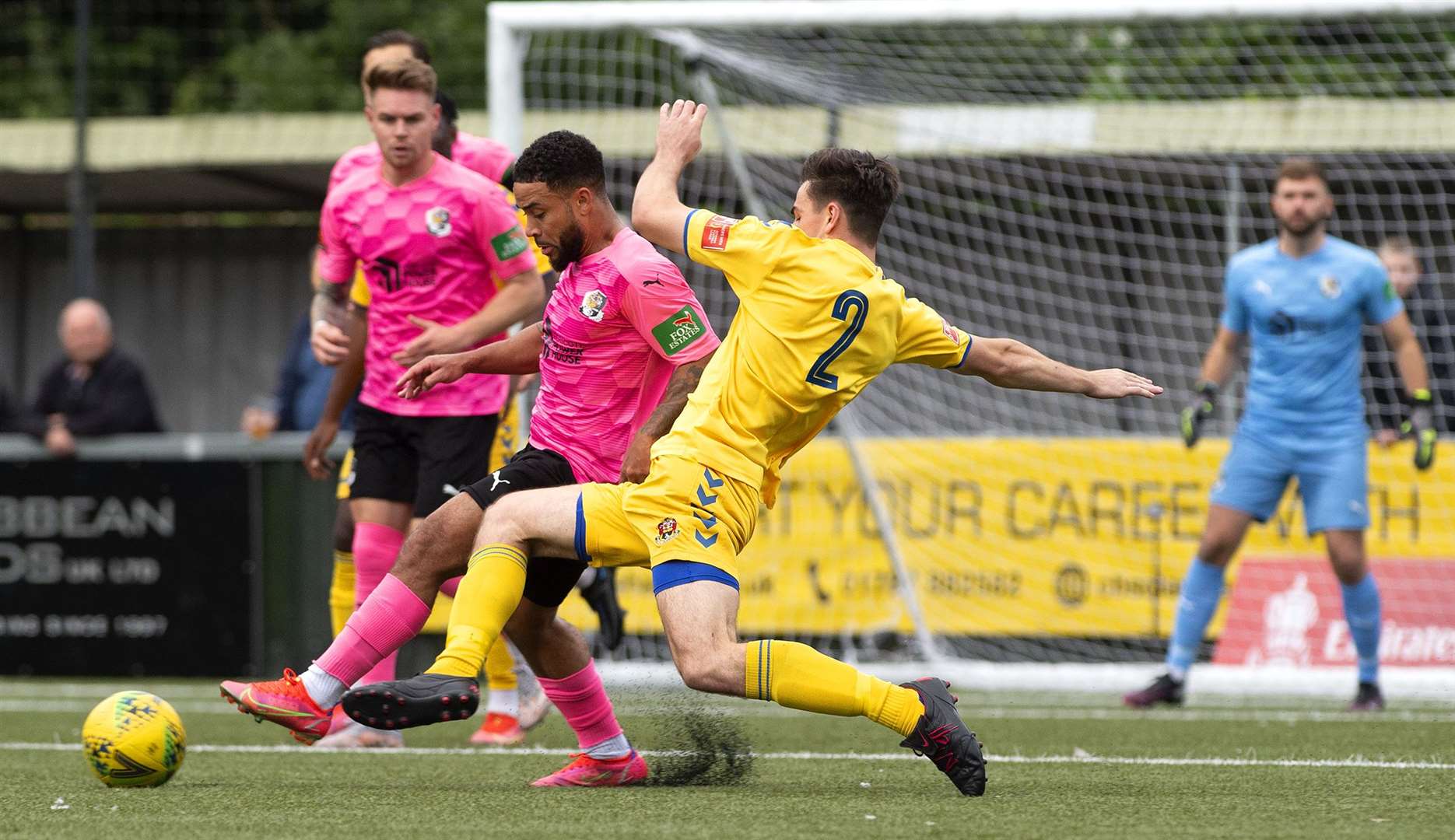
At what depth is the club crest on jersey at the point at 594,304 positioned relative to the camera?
488 cm

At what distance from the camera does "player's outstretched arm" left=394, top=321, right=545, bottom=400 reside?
192 inches

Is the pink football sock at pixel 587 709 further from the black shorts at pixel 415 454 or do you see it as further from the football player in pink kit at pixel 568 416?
the black shorts at pixel 415 454

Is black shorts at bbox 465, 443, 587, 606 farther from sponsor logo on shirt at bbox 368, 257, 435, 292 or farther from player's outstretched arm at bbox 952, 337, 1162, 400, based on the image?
sponsor logo on shirt at bbox 368, 257, 435, 292

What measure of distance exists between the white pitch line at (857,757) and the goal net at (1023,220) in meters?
3.51

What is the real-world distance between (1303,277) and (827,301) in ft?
13.5

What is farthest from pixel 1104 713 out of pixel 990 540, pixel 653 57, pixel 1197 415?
pixel 653 57

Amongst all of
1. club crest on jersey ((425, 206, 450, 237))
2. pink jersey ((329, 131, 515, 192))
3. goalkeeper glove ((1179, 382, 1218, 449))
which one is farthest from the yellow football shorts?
goalkeeper glove ((1179, 382, 1218, 449))

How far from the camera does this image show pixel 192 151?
14.0m

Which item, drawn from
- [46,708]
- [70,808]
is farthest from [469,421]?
[46,708]

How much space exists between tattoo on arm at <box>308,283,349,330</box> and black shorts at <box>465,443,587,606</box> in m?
1.65

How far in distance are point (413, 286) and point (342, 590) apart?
3.80 ft

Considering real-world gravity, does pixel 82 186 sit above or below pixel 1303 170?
below

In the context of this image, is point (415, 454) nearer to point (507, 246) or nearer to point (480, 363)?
point (507, 246)

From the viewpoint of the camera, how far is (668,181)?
460cm
